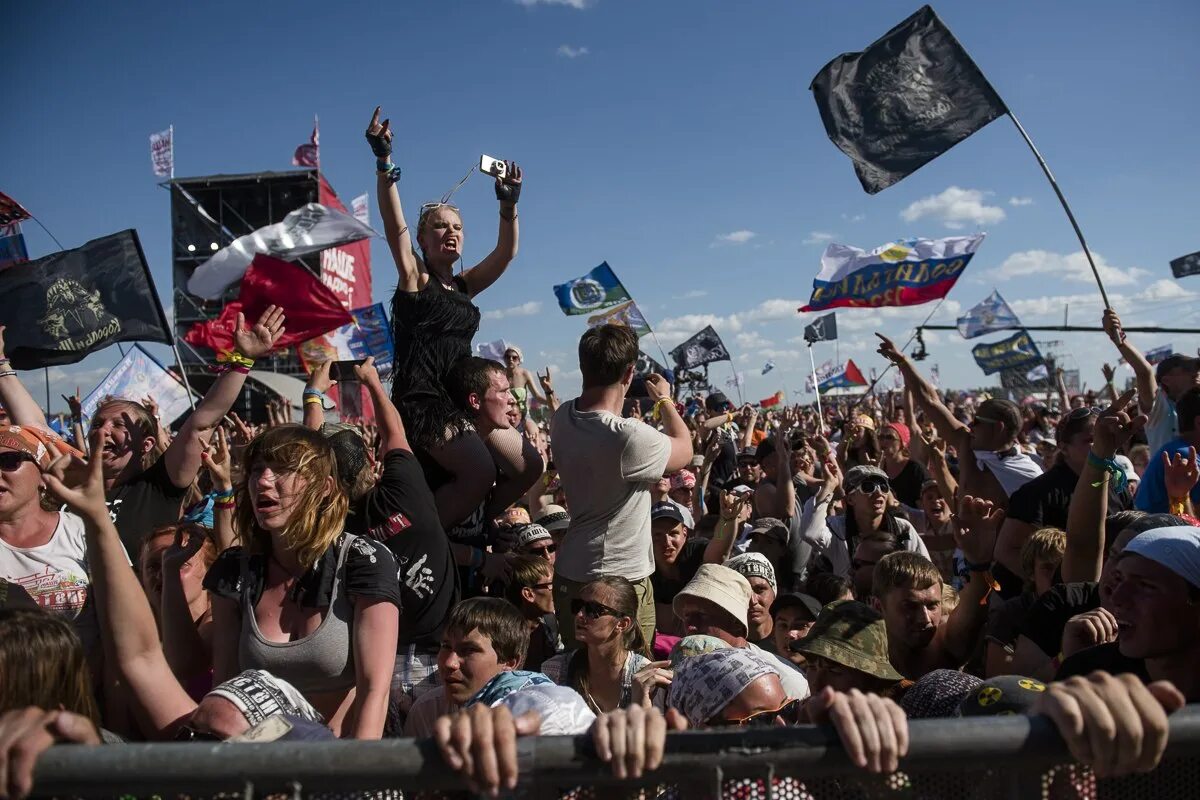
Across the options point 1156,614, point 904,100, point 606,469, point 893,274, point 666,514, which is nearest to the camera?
point 1156,614

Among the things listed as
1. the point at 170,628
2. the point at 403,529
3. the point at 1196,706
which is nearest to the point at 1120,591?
the point at 1196,706

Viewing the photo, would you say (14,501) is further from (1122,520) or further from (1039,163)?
(1039,163)

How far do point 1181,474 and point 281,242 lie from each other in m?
7.84

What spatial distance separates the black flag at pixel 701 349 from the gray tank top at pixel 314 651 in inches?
624

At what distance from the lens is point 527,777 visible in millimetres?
1403

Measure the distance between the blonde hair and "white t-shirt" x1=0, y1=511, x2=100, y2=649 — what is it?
0.88 metres

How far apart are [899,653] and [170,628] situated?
286 cm

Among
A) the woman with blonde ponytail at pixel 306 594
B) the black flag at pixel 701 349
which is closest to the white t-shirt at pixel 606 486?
the woman with blonde ponytail at pixel 306 594

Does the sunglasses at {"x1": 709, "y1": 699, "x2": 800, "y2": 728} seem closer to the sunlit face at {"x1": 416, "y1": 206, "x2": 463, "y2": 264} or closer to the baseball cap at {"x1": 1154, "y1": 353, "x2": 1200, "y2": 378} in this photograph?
the sunlit face at {"x1": 416, "y1": 206, "x2": 463, "y2": 264}

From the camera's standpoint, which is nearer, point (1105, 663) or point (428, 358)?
point (1105, 663)

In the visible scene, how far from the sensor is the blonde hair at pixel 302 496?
8.43 feet

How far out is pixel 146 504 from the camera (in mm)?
4109

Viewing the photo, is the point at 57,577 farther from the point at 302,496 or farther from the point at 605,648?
the point at 605,648

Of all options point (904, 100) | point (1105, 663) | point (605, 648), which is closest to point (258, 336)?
point (605, 648)
